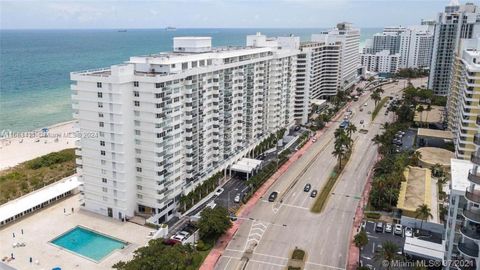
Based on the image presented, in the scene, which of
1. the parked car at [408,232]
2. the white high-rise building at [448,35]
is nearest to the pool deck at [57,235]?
the parked car at [408,232]

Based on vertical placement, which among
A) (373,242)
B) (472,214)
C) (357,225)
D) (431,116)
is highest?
(472,214)

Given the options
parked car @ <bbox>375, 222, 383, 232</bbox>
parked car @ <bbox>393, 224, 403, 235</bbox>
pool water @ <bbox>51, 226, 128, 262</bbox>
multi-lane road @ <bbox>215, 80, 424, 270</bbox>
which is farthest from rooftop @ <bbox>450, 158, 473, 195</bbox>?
pool water @ <bbox>51, 226, 128, 262</bbox>

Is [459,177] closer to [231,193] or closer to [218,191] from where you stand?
[231,193]

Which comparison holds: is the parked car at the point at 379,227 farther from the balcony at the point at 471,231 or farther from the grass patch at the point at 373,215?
the balcony at the point at 471,231

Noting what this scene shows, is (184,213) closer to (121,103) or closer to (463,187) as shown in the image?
(121,103)

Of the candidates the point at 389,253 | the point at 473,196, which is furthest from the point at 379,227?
the point at 473,196

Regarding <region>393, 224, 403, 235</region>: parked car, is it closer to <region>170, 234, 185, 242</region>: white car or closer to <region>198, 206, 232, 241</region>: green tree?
<region>198, 206, 232, 241</region>: green tree
